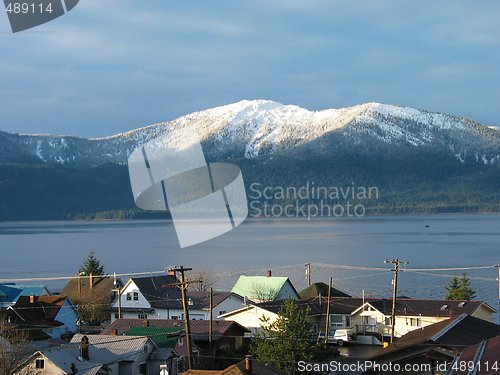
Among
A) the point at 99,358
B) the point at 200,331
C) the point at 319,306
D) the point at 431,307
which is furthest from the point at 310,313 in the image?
the point at 99,358

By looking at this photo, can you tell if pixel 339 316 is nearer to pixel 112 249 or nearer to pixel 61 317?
pixel 61 317

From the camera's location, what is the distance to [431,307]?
38312mm

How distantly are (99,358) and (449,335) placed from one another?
10640 mm

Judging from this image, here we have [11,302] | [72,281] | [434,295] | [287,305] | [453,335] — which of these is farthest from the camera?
[434,295]

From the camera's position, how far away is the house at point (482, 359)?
1368cm

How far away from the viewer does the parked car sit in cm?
3641

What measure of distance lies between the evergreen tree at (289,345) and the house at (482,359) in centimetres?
869

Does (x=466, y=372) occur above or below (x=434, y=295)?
above

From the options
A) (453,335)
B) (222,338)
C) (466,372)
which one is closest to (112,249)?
(222,338)

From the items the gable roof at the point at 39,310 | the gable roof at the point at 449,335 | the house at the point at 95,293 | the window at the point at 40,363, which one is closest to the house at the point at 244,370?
the gable roof at the point at 449,335

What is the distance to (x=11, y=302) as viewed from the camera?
4238 centimetres

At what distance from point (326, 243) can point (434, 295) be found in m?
68.8

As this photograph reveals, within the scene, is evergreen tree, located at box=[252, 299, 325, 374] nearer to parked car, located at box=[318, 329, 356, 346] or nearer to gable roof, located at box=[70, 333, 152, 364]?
gable roof, located at box=[70, 333, 152, 364]

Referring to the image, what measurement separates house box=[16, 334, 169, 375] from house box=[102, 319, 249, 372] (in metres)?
1.95
